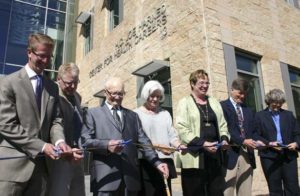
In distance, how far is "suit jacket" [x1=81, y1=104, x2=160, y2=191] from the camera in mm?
3312

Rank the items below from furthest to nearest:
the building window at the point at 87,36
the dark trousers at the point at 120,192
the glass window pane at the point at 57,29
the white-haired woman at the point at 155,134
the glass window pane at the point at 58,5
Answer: the glass window pane at the point at 58,5
the glass window pane at the point at 57,29
the building window at the point at 87,36
the white-haired woman at the point at 155,134
the dark trousers at the point at 120,192

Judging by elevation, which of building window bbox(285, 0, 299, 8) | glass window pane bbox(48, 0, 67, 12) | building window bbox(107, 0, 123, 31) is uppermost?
glass window pane bbox(48, 0, 67, 12)

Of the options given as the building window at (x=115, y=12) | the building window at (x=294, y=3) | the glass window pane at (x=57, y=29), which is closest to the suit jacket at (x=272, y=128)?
the building window at (x=294, y=3)

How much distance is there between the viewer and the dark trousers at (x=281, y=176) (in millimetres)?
4398

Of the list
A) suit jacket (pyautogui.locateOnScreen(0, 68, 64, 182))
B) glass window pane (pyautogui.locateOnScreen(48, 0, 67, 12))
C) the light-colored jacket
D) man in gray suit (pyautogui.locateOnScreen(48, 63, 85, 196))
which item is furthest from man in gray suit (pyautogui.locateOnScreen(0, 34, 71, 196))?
glass window pane (pyautogui.locateOnScreen(48, 0, 67, 12))

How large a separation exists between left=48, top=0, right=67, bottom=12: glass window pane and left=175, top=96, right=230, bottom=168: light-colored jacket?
14961mm

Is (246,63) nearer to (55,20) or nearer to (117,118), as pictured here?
(117,118)

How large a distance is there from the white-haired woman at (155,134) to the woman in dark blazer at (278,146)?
55.5 inches

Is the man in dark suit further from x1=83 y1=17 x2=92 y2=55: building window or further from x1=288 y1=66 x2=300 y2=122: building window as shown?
x1=83 y1=17 x2=92 y2=55: building window

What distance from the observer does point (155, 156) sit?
3.69 metres

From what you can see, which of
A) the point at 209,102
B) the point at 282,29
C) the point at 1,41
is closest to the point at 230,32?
the point at 282,29

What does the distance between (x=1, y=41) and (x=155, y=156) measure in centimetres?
1394

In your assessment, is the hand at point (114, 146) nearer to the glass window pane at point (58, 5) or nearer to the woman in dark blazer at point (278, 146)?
the woman in dark blazer at point (278, 146)

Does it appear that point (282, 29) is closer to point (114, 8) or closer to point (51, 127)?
point (114, 8)
